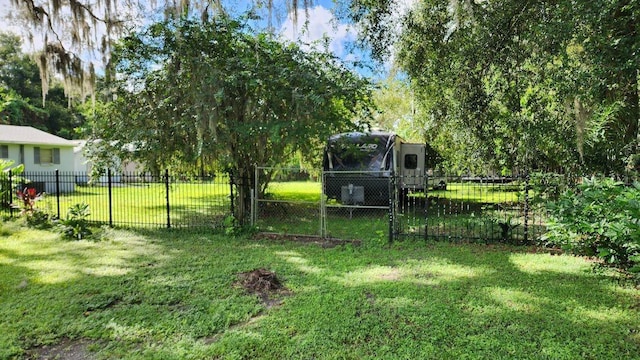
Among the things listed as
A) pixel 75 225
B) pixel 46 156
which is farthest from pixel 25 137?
pixel 75 225

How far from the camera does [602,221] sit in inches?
150

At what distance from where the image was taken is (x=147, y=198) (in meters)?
14.7

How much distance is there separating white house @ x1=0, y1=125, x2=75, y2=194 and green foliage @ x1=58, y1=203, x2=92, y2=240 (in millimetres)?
8864

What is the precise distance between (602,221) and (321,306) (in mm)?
3035

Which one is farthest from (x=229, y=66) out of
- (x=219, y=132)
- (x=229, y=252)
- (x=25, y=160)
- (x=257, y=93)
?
(x=25, y=160)

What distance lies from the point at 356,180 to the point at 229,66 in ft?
14.6

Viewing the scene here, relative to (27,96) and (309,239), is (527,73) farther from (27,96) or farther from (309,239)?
(27,96)

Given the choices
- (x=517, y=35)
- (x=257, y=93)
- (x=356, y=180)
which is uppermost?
(x=517, y=35)

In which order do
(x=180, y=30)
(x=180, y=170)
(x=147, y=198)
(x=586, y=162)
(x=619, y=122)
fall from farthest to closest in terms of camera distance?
1. (x=147, y=198)
2. (x=180, y=170)
3. (x=180, y=30)
4. (x=586, y=162)
5. (x=619, y=122)

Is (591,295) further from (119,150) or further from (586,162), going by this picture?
(119,150)

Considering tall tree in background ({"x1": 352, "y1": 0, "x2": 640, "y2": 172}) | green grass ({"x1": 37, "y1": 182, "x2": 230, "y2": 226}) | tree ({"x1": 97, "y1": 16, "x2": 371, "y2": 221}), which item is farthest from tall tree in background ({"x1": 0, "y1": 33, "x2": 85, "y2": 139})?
tall tree in background ({"x1": 352, "y1": 0, "x2": 640, "y2": 172})

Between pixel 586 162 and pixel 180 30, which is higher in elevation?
Answer: pixel 180 30

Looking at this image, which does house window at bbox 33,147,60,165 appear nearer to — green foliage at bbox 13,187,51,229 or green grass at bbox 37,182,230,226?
green grass at bbox 37,182,230,226

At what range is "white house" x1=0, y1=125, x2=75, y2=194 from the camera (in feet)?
55.1
